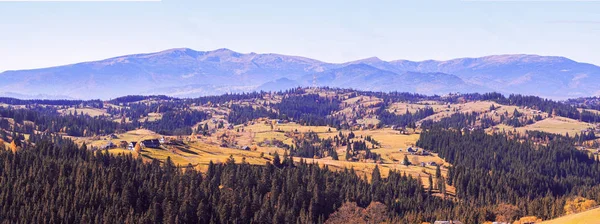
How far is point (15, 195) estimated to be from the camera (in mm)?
158625

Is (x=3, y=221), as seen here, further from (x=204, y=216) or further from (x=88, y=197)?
A: (x=204, y=216)

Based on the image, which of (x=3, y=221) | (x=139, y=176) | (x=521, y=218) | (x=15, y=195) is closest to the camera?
(x=3, y=221)

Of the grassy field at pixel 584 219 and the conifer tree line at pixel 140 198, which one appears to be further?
the conifer tree line at pixel 140 198

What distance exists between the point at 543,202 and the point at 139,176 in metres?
104

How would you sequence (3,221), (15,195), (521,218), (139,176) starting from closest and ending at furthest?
(3,221) < (15,195) < (521,218) < (139,176)

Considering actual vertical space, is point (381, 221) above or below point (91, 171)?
below

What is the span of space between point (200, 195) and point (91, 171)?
28981 mm

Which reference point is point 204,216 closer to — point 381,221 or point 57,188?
point 57,188

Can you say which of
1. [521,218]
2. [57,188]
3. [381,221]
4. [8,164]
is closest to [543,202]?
[521,218]

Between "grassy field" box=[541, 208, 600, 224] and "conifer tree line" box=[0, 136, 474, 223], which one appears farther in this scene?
"conifer tree line" box=[0, 136, 474, 223]

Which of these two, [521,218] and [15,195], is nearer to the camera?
[15,195]

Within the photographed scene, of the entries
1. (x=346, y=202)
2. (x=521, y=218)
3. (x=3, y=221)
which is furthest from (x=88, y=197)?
(x=521, y=218)

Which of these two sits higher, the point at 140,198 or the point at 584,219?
the point at 584,219

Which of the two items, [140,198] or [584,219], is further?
[140,198]
